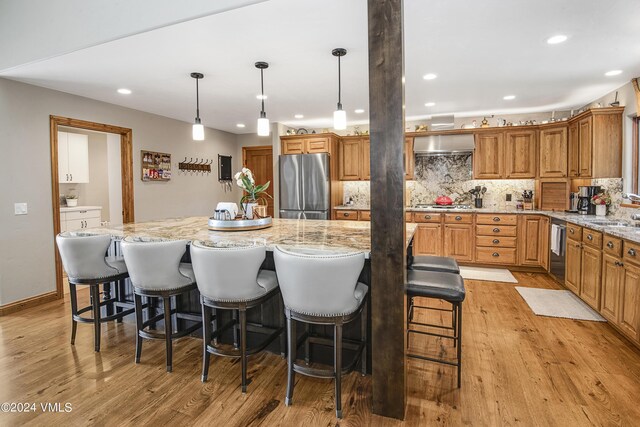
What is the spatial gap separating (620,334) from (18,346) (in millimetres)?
5146

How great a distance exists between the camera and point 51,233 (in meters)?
4.09

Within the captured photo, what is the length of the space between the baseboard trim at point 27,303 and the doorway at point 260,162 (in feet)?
13.0

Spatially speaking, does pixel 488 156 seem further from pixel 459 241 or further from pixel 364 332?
pixel 364 332

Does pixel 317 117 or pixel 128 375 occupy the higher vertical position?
pixel 317 117

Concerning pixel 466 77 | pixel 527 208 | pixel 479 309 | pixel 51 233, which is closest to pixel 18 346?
pixel 51 233

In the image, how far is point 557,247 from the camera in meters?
4.43

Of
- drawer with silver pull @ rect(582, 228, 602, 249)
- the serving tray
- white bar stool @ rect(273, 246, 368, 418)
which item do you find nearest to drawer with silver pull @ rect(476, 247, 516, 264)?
drawer with silver pull @ rect(582, 228, 602, 249)

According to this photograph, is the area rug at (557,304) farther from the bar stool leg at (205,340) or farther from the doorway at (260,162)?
the doorway at (260,162)

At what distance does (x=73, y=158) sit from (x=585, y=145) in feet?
25.2

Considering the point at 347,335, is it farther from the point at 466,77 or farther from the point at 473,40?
the point at 466,77

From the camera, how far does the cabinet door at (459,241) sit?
544cm

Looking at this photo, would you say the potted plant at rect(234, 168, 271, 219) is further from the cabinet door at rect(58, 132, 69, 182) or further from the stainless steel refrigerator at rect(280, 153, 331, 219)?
the cabinet door at rect(58, 132, 69, 182)

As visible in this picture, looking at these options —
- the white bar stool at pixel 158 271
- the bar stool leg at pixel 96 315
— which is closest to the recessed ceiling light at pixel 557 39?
the white bar stool at pixel 158 271

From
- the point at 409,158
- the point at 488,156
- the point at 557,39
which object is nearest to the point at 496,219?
the point at 488,156
